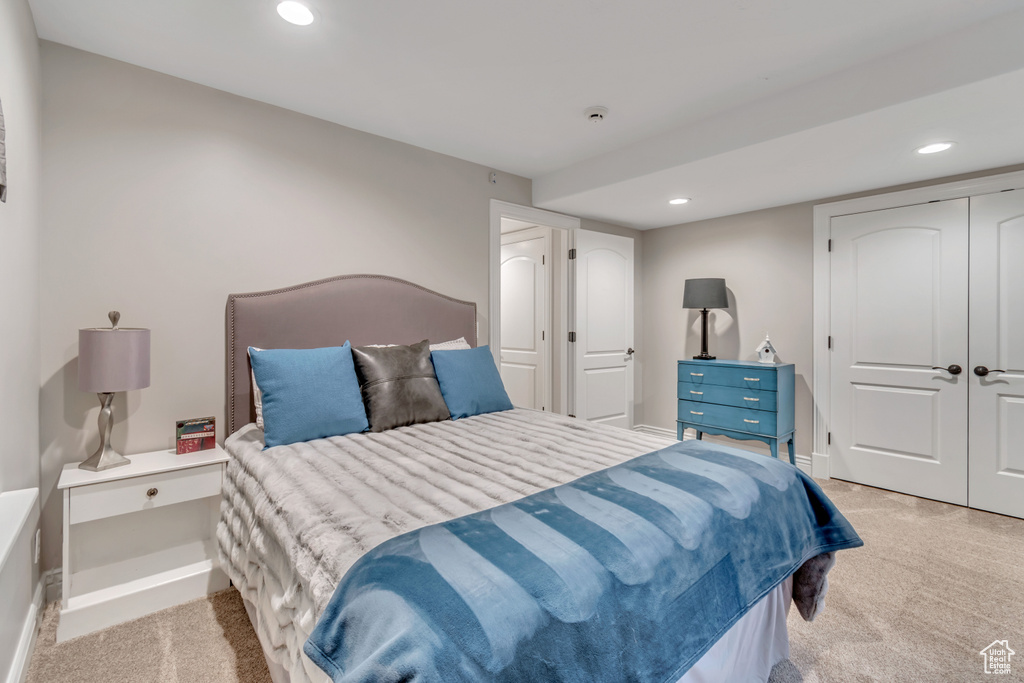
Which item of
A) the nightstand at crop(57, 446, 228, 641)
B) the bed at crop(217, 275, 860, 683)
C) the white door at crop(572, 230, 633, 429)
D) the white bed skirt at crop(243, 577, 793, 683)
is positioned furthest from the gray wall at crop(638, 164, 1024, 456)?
the nightstand at crop(57, 446, 228, 641)

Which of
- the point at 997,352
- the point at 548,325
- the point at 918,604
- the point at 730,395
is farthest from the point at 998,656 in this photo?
the point at 548,325

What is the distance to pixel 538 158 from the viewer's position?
3457 millimetres

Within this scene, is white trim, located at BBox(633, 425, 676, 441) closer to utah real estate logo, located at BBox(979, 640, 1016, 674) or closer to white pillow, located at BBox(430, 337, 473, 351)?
white pillow, located at BBox(430, 337, 473, 351)

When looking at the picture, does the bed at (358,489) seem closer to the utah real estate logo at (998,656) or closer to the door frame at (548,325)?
the utah real estate logo at (998,656)

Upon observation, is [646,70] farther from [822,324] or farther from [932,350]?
[932,350]

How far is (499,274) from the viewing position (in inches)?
144

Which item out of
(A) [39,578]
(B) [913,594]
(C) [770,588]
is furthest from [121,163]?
(B) [913,594]

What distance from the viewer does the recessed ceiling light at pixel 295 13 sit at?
1.80m

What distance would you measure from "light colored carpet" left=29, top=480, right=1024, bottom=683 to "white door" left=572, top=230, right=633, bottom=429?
225 centimetres

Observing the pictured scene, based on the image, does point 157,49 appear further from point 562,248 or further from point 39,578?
point 562,248

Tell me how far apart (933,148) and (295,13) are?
333 cm

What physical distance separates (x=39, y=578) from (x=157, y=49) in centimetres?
237

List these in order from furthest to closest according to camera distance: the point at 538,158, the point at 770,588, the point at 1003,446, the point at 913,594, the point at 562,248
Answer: the point at 562,248
the point at 538,158
the point at 1003,446
the point at 913,594
the point at 770,588

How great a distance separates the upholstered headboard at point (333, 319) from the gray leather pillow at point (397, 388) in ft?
1.36
